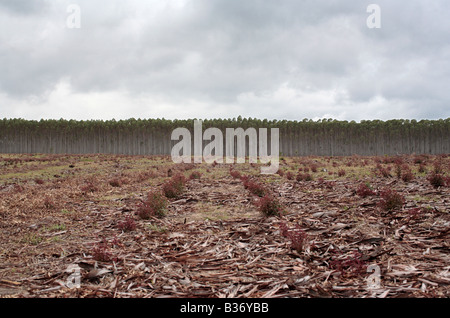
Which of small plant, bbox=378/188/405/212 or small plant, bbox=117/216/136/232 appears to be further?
small plant, bbox=378/188/405/212

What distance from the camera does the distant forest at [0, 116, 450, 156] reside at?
70.6 meters

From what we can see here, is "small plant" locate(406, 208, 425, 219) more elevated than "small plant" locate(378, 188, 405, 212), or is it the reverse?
"small plant" locate(378, 188, 405, 212)

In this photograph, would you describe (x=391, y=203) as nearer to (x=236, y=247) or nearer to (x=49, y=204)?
(x=236, y=247)

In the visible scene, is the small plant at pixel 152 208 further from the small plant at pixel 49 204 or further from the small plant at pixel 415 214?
the small plant at pixel 415 214

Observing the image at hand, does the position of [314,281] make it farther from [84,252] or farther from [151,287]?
[84,252]

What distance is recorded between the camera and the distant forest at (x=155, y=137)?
70625mm

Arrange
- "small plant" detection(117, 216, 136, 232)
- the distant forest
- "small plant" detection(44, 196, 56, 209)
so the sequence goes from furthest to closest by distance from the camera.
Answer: the distant forest, "small plant" detection(44, 196, 56, 209), "small plant" detection(117, 216, 136, 232)

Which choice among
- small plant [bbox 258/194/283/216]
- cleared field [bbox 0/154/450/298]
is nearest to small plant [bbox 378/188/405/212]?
cleared field [bbox 0/154/450/298]

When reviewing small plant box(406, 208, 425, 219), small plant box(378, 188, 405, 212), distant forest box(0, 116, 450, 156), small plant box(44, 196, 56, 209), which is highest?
distant forest box(0, 116, 450, 156)

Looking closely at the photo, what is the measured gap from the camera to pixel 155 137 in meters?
72.6

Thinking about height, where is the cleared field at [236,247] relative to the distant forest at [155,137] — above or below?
below

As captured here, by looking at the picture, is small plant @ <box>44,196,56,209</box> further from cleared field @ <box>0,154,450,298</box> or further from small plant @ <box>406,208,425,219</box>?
small plant @ <box>406,208,425,219</box>

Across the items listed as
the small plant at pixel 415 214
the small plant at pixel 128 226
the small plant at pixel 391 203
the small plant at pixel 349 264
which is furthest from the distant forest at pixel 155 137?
the small plant at pixel 349 264
